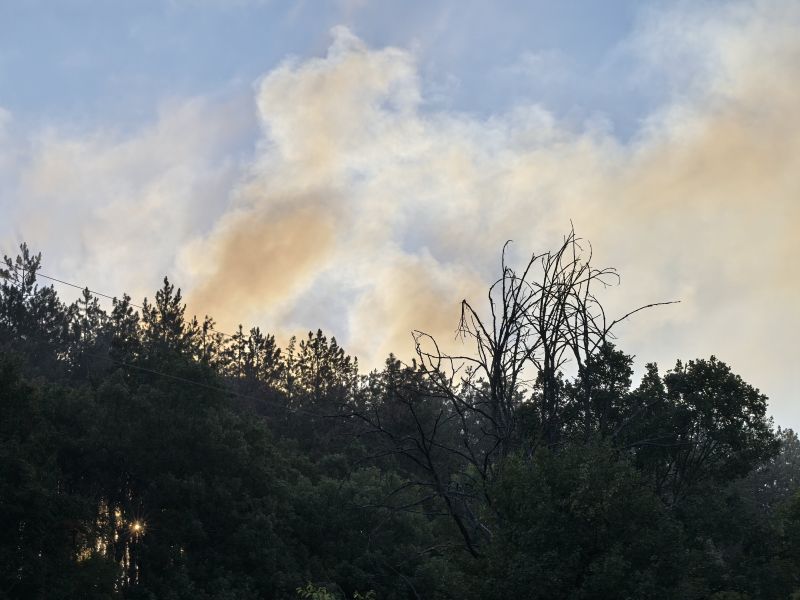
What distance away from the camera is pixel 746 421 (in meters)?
42.0

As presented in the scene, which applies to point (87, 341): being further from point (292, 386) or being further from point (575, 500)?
point (575, 500)

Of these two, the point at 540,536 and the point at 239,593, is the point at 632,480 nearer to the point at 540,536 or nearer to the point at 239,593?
the point at 540,536

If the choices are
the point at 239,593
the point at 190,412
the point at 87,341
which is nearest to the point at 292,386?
the point at 87,341

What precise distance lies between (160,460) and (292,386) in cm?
3919

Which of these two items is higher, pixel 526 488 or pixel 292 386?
pixel 292 386

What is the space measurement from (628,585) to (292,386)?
2736 inches

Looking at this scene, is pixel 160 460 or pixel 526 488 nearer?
pixel 526 488

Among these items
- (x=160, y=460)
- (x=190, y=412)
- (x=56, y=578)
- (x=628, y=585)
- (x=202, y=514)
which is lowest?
(x=628, y=585)

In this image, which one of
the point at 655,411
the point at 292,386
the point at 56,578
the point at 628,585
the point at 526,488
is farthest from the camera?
the point at 292,386

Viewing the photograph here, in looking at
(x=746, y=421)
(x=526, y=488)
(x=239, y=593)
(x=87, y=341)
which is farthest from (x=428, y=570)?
(x=87, y=341)

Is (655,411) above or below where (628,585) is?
above

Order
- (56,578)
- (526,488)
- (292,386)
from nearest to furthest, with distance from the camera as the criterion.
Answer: (526,488) < (56,578) < (292,386)

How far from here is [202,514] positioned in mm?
41000

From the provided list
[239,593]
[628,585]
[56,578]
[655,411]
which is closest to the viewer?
[628,585]
